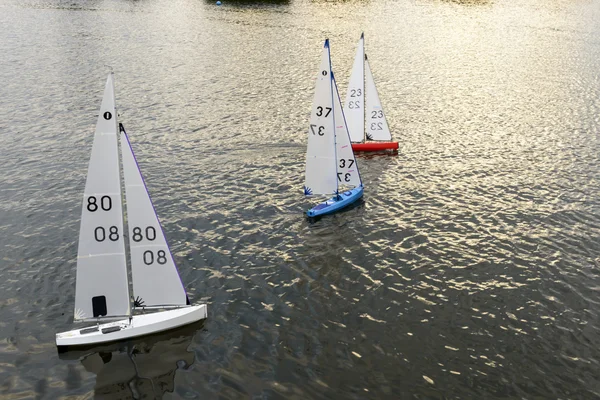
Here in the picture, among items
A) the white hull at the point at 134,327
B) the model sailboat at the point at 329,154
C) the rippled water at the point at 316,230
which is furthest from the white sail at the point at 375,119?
the white hull at the point at 134,327

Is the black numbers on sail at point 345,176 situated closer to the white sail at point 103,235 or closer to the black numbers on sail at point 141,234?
the black numbers on sail at point 141,234

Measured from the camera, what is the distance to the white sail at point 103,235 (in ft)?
80.8

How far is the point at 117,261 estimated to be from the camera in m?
26.9

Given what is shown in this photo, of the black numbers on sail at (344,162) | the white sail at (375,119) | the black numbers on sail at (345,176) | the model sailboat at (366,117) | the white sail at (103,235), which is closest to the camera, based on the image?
the white sail at (103,235)

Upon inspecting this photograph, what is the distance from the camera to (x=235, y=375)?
2631 cm

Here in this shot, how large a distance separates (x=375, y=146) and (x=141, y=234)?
31.3m

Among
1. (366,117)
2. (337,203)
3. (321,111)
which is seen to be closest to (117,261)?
(337,203)

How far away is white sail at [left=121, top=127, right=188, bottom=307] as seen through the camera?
86.4 ft

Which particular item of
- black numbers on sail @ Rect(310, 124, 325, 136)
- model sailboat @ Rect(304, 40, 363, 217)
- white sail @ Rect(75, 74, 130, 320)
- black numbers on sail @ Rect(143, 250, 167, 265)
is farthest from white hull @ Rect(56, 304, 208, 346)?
black numbers on sail @ Rect(310, 124, 325, 136)

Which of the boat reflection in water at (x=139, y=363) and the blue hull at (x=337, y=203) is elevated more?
the blue hull at (x=337, y=203)

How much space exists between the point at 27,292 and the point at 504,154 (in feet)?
141

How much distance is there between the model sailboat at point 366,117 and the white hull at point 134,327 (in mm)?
29200

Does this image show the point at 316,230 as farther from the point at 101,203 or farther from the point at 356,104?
the point at 356,104

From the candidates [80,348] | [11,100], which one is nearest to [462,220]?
[80,348]
